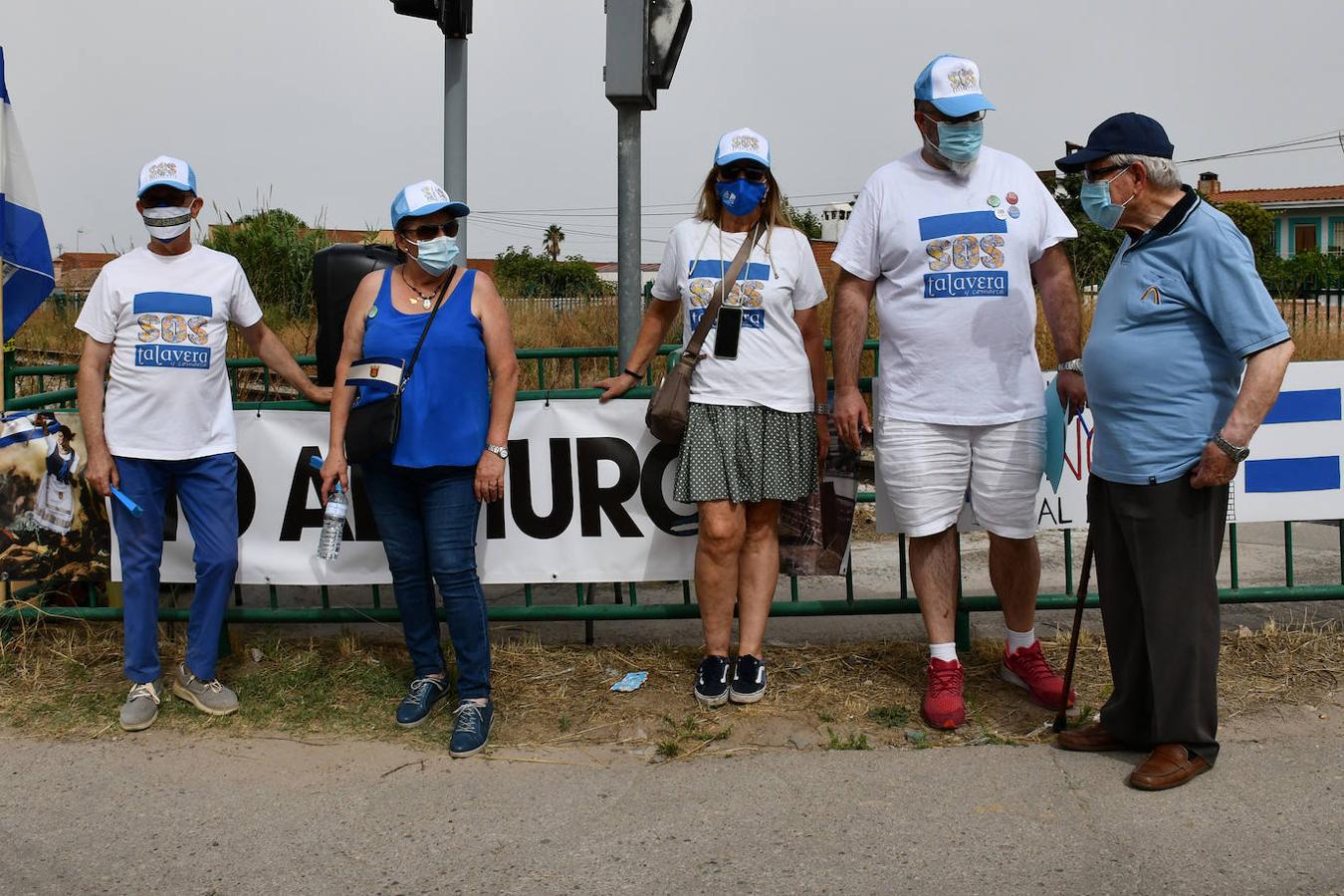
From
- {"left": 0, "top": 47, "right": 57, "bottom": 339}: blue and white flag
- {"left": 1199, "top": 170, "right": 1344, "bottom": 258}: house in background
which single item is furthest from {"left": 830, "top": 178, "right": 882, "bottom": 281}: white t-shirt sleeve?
{"left": 1199, "top": 170, "right": 1344, "bottom": 258}: house in background

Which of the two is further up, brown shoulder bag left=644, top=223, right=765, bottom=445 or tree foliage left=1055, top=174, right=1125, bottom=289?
tree foliage left=1055, top=174, right=1125, bottom=289

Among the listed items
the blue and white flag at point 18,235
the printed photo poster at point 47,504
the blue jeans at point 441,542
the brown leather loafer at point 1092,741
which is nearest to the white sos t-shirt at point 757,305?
the blue jeans at point 441,542

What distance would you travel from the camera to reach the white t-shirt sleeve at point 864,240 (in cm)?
416

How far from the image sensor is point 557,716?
4.47 meters

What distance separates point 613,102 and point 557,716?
8.08ft

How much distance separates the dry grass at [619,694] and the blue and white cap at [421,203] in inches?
68.9

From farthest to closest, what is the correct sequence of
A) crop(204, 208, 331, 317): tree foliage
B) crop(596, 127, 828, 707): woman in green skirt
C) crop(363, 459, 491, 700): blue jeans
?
crop(204, 208, 331, 317): tree foliage, crop(596, 127, 828, 707): woman in green skirt, crop(363, 459, 491, 700): blue jeans

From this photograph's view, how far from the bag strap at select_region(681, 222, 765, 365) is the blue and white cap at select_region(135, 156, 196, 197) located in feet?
6.13

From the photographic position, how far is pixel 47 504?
500 centimetres

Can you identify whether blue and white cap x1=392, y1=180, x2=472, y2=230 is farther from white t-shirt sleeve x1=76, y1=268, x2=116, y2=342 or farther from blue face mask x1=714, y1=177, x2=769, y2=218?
white t-shirt sleeve x1=76, y1=268, x2=116, y2=342

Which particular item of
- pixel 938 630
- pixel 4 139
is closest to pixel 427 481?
pixel 938 630

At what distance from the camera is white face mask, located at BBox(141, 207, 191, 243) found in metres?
4.39

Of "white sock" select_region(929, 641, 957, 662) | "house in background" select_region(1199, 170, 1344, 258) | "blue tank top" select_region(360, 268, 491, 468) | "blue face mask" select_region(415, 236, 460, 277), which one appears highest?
"house in background" select_region(1199, 170, 1344, 258)

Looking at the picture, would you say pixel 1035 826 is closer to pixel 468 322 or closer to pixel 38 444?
pixel 468 322
